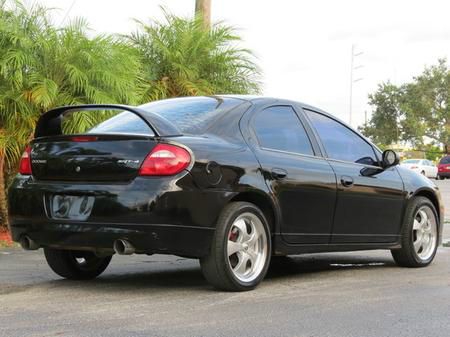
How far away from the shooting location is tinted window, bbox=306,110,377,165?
6520mm

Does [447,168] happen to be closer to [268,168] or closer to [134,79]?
[134,79]

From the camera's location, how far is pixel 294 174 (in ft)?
19.3

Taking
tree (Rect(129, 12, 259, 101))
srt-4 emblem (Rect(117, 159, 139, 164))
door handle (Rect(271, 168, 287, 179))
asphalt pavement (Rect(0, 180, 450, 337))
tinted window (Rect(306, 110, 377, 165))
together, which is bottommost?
asphalt pavement (Rect(0, 180, 450, 337))

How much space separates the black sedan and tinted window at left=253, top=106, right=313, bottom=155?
1cm

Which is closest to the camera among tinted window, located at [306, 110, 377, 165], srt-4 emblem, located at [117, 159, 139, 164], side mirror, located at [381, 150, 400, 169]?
srt-4 emblem, located at [117, 159, 139, 164]

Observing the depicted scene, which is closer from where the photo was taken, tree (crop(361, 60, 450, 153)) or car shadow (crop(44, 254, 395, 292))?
car shadow (crop(44, 254, 395, 292))

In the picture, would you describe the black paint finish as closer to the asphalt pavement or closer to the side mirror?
the asphalt pavement

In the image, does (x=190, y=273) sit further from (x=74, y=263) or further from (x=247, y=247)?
(x=247, y=247)

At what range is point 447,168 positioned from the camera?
137ft

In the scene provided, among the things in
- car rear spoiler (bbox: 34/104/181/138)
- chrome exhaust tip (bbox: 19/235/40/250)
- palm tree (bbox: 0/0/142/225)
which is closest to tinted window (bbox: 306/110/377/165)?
car rear spoiler (bbox: 34/104/181/138)

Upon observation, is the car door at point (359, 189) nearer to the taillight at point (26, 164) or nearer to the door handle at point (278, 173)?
the door handle at point (278, 173)

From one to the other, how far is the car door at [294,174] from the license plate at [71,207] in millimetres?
1375

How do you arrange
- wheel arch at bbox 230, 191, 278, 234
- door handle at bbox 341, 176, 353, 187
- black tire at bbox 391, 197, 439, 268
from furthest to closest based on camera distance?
1. black tire at bbox 391, 197, 439, 268
2. door handle at bbox 341, 176, 353, 187
3. wheel arch at bbox 230, 191, 278, 234

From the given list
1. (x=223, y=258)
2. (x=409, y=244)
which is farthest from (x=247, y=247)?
(x=409, y=244)
